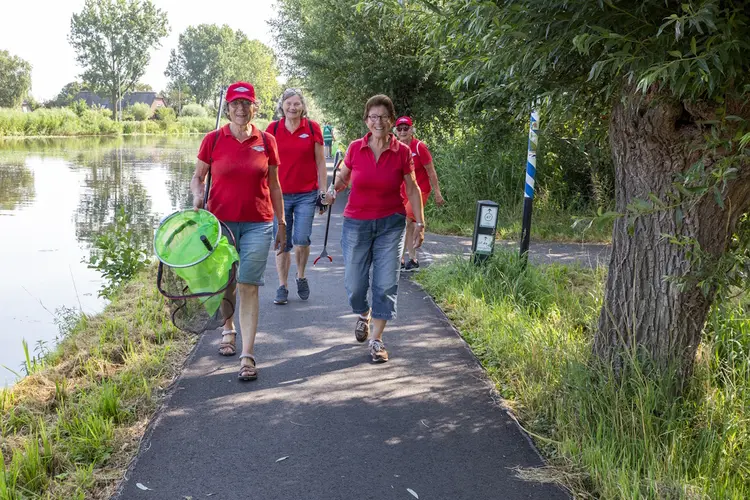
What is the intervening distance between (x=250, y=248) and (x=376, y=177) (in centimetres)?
111

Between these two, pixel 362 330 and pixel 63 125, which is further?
pixel 63 125

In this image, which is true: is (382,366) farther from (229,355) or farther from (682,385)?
(682,385)

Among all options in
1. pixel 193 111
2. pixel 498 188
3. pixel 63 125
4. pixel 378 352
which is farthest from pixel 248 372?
pixel 193 111

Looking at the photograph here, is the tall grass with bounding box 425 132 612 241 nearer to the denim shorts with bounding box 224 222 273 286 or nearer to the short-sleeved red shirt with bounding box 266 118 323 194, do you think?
the short-sleeved red shirt with bounding box 266 118 323 194

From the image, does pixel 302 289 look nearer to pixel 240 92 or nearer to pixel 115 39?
pixel 240 92

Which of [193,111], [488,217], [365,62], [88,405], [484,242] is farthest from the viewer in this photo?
[193,111]

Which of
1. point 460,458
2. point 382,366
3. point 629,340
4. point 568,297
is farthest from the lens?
point 568,297

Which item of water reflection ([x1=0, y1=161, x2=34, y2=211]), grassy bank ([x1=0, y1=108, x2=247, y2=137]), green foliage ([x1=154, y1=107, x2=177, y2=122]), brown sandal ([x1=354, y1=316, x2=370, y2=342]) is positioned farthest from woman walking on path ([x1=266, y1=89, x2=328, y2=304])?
green foliage ([x1=154, y1=107, x2=177, y2=122])

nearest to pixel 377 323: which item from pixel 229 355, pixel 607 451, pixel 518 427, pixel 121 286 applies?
pixel 229 355

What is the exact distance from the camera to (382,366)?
6066mm

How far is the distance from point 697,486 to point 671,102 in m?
2.00

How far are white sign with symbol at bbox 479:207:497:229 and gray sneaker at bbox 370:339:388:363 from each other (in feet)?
10.1

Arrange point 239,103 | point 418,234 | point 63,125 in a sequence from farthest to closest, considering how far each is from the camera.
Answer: point 63,125
point 418,234
point 239,103

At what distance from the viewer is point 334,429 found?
15.5ft
